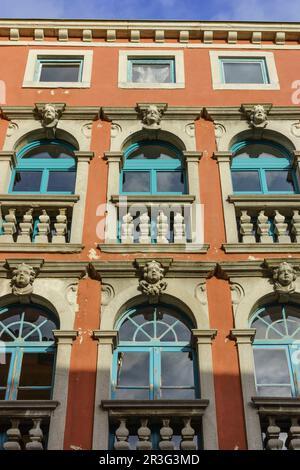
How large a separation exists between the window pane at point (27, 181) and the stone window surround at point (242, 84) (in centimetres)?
456

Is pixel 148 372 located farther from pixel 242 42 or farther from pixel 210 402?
pixel 242 42

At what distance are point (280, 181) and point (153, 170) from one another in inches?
99.2

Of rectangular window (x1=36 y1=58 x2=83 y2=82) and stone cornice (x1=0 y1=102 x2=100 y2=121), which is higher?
rectangular window (x1=36 y1=58 x2=83 y2=82)

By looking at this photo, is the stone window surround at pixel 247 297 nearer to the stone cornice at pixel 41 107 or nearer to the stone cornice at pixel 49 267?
the stone cornice at pixel 49 267

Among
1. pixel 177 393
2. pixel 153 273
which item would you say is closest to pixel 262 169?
pixel 153 273

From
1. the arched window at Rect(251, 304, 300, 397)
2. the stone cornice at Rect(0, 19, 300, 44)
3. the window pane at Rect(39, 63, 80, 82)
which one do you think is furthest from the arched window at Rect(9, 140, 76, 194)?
the arched window at Rect(251, 304, 300, 397)

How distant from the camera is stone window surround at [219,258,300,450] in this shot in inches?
368

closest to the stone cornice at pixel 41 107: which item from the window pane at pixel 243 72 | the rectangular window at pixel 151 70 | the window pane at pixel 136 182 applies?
the window pane at pixel 136 182

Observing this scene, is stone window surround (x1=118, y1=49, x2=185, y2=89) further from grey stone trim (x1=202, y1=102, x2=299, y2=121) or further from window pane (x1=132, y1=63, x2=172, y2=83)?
grey stone trim (x1=202, y1=102, x2=299, y2=121)

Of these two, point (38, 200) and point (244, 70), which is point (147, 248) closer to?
point (38, 200)

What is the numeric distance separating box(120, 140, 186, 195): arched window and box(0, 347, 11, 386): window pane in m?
3.97

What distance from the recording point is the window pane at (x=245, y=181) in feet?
40.5
